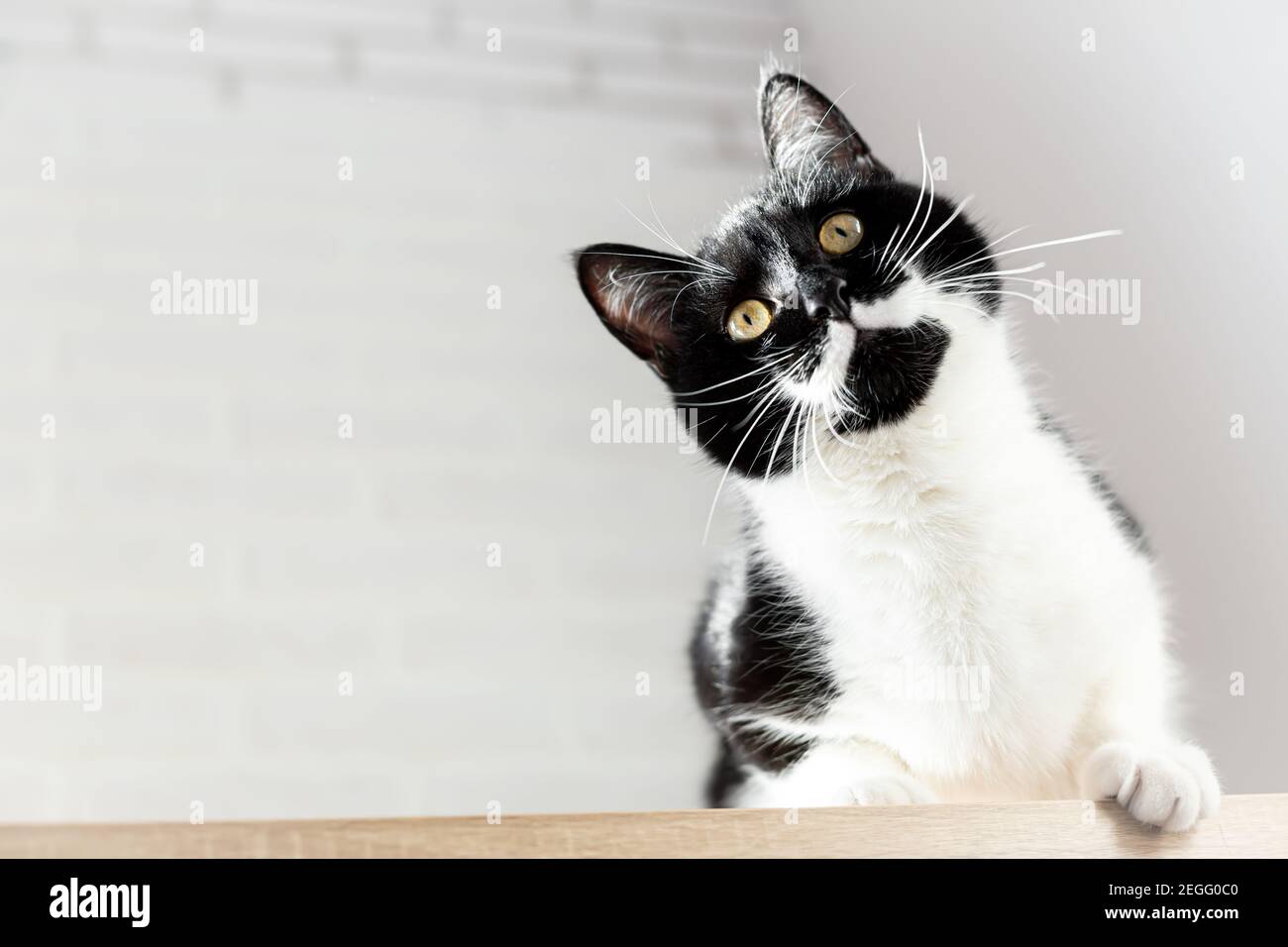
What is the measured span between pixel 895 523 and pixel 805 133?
39 cm

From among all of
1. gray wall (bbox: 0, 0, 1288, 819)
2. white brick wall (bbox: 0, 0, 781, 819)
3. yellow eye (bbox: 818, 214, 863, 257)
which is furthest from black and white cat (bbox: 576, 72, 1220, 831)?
white brick wall (bbox: 0, 0, 781, 819)

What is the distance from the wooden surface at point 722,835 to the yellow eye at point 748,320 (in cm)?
39

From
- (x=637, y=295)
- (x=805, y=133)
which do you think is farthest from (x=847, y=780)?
(x=805, y=133)

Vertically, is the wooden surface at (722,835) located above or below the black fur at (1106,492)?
below

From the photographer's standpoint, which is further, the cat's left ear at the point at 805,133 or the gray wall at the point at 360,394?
the gray wall at the point at 360,394

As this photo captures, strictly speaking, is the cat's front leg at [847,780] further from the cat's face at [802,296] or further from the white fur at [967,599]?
the cat's face at [802,296]

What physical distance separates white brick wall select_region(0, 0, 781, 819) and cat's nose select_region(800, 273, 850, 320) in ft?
3.19

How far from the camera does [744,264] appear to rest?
85cm

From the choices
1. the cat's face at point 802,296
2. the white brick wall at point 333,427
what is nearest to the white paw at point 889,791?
the cat's face at point 802,296

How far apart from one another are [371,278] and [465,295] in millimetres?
172

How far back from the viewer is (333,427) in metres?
1.85

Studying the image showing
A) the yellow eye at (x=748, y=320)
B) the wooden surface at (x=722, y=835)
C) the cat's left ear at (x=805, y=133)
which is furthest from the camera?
the cat's left ear at (x=805, y=133)

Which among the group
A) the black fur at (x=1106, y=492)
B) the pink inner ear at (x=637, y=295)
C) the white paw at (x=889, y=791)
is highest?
the pink inner ear at (x=637, y=295)

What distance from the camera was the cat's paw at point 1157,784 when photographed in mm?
618
